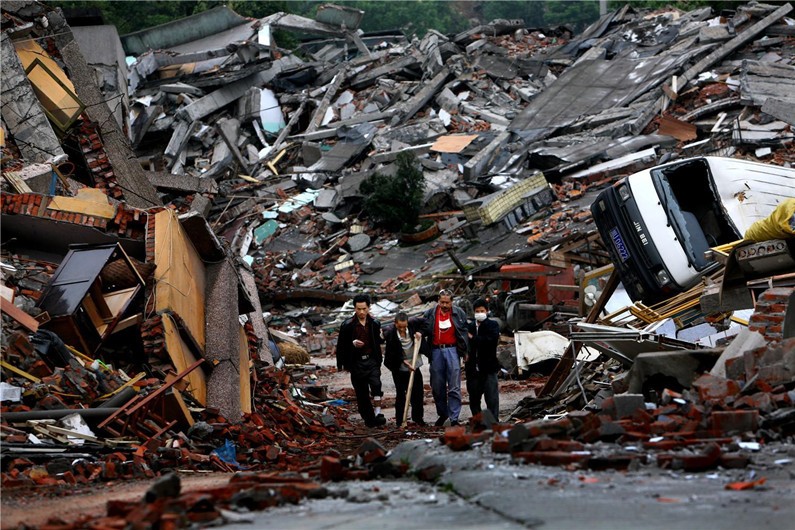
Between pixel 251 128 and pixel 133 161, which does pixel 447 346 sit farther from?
pixel 251 128

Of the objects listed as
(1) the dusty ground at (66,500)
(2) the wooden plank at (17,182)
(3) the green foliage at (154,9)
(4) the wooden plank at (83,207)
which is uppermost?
(3) the green foliage at (154,9)

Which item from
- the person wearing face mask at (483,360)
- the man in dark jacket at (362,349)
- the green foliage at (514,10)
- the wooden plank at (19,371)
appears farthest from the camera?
the green foliage at (514,10)

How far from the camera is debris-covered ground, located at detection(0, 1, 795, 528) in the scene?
6.00 metres

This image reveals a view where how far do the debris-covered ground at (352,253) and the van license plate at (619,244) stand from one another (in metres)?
0.18

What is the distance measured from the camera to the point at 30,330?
324 inches

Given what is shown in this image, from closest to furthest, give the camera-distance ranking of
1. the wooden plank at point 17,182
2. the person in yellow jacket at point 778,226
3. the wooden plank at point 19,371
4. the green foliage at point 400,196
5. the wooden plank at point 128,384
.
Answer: the wooden plank at point 19,371 < the wooden plank at point 128,384 < the person in yellow jacket at point 778,226 < the wooden plank at point 17,182 < the green foliage at point 400,196

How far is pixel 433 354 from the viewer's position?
9.98m

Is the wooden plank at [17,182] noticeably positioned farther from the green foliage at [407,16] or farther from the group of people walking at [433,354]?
the green foliage at [407,16]

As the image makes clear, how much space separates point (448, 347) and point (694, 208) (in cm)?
474

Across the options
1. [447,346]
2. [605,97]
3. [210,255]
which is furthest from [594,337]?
[605,97]

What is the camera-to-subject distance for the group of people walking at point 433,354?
9.90 metres

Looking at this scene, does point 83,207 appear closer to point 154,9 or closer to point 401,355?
point 401,355

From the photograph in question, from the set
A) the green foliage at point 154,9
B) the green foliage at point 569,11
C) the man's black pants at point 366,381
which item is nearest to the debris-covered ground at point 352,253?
the man's black pants at point 366,381

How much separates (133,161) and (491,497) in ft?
49.5
